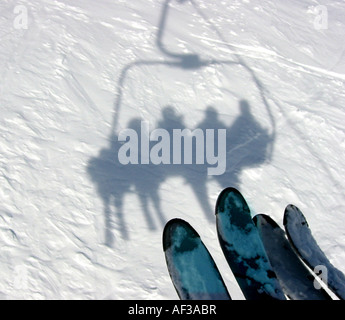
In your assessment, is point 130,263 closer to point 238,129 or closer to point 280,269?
point 280,269

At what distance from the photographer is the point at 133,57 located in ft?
16.1

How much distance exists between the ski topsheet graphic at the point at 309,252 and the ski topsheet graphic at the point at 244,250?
0.22 m

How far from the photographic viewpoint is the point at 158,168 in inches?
151

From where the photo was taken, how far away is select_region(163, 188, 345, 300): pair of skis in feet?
8.31

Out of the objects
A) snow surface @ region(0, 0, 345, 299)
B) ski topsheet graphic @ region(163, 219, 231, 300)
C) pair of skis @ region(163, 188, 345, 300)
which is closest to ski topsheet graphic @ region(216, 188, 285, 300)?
pair of skis @ region(163, 188, 345, 300)

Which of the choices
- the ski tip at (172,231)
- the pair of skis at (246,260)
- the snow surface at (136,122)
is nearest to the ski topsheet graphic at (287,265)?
the pair of skis at (246,260)

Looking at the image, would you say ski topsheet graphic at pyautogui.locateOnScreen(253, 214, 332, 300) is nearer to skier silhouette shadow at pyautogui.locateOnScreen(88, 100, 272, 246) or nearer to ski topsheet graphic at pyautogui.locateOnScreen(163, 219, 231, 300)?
ski topsheet graphic at pyautogui.locateOnScreen(163, 219, 231, 300)

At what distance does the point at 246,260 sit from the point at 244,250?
6 cm

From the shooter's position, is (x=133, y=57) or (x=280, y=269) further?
(x=133, y=57)

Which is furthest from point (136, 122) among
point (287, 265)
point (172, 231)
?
point (287, 265)

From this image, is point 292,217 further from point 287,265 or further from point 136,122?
point 136,122
